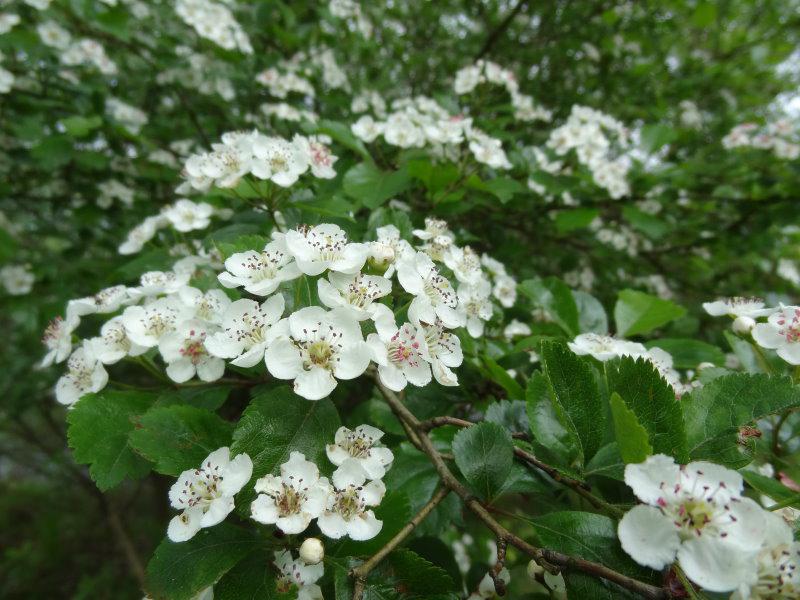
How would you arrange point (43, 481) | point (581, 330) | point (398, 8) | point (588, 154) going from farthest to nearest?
point (43, 481), point (398, 8), point (588, 154), point (581, 330)

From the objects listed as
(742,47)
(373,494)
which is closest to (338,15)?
(373,494)

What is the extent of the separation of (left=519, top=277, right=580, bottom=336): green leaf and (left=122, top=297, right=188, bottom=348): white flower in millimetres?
812

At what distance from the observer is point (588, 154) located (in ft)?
6.35

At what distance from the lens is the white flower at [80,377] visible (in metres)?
0.97

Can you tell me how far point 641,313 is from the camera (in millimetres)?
1327

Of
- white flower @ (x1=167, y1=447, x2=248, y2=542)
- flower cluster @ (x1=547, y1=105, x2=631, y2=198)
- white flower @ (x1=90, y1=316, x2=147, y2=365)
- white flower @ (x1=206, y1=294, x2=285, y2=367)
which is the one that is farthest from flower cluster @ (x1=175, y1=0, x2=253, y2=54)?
white flower @ (x1=167, y1=447, x2=248, y2=542)

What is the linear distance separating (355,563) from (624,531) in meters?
0.40

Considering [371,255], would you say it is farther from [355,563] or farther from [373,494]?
[355,563]

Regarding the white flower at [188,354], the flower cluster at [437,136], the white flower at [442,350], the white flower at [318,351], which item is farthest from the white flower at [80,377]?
the flower cluster at [437,136]

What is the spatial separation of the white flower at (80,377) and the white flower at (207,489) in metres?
0.31

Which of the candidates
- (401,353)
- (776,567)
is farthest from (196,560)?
(776,567)

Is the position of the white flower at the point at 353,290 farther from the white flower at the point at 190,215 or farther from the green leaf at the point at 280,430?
the white flower at the point at 190,215

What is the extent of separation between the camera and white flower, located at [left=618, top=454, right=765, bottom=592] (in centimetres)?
62

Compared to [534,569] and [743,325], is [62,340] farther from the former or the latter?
[743,325]
